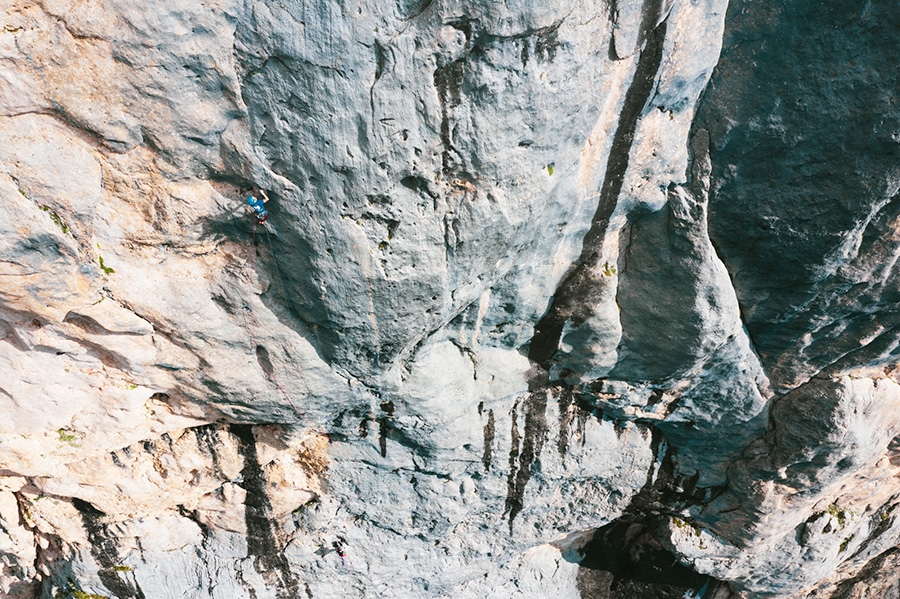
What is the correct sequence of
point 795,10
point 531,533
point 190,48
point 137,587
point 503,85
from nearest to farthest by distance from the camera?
point 190,48, point 503,85, point 795,10, point 137,587, point 531,533

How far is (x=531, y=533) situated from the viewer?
6.87 metres

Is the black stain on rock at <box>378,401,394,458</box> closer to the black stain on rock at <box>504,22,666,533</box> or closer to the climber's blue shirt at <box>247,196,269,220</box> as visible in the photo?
the black stain on rock at <box>504,22,666,533</box>

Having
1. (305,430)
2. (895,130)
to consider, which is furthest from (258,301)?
(895,130)

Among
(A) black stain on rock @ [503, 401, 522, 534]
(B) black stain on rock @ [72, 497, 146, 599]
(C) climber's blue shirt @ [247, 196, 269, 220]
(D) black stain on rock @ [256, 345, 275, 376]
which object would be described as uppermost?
(C) climber's blue shirt @ [247, 196, 269, 220]

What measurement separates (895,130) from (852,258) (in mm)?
1150

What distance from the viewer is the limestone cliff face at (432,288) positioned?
3387 millimetres

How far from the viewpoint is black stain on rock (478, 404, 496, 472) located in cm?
569

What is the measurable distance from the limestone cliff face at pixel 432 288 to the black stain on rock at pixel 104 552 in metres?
0.04

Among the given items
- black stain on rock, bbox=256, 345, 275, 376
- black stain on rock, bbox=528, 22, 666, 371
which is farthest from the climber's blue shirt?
black stain on rock, bbox=528, 22, 666, 371

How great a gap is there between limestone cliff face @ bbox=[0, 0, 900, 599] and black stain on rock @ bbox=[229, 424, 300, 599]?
0.12 ft

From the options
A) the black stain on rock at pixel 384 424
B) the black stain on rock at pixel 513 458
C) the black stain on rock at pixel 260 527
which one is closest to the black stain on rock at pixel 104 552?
the black stain on rock at pixel 260 527

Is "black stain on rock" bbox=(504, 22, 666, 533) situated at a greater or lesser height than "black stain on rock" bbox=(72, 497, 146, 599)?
greater

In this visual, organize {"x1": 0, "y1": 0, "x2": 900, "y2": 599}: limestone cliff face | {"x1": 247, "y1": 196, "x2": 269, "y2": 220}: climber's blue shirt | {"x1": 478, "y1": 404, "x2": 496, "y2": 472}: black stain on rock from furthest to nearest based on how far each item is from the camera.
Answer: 1. {"x1": 478, "y1": 404, "x2": 496, "y2": 472}: black stain on rock
2. {"x1": 247, "y1": 196, "x2": 269, "y2": 220}: climber's blue shirt
3. {"x1": 0, "y1": 0, "x2": 900, "y2": 599}: limestone cliff face

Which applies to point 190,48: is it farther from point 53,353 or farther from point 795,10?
point 795,10
